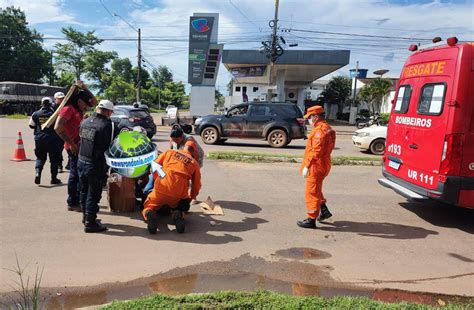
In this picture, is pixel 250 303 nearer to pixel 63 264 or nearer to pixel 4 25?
pixel 63 264

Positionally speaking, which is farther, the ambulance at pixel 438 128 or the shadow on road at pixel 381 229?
the shadow on road at pixel 381 229

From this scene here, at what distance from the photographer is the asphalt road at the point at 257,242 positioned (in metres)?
4.12

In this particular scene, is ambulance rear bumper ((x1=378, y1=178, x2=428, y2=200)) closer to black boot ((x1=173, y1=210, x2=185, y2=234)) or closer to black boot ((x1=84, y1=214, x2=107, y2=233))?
black boot ((x1=173, y1=210, x2=185, y2=234))

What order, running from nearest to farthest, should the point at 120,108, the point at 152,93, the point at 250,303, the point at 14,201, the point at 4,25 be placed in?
the point at 250,303 → the point at 14,201 → the point at 120,108 → the point at 4,25 → the point at 152,93

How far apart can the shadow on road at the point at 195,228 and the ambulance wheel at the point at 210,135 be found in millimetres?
10295

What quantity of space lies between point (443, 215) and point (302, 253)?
11.1 ft

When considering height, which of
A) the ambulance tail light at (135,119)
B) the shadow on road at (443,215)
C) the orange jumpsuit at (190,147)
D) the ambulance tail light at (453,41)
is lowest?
the shadow on road at (443,215)

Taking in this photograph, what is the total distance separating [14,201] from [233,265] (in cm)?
428

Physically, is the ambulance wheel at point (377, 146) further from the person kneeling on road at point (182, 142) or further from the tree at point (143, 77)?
the tree at point (143, 77)

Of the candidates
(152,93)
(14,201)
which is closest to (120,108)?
(14,201)

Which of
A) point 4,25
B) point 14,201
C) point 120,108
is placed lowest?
point 14,201

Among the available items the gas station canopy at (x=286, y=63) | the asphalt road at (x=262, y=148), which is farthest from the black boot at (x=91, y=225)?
the gas station canopy at (x=286, y=63)

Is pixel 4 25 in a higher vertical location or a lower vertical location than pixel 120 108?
higher

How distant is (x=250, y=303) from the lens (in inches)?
129
